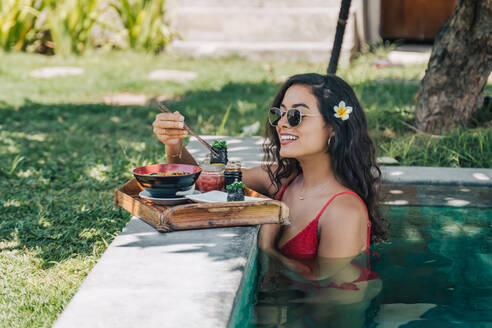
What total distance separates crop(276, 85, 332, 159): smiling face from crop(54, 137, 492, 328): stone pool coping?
44 cm

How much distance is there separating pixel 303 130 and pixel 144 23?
8.12 m

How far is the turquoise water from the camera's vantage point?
288cm

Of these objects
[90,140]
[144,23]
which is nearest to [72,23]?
[144,23]

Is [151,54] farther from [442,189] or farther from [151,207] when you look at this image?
[151,207]

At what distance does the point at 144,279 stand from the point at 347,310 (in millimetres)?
1051

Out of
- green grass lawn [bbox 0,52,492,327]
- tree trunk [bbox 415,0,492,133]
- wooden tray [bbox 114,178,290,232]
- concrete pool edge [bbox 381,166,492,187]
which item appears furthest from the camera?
tree trunk [bbox 415,0,492,133]

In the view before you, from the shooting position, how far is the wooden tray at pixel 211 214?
2.73 m

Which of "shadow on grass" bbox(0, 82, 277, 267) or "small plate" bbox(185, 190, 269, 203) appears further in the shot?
"shadow on grass" bbox(0, 82, 277, 267)

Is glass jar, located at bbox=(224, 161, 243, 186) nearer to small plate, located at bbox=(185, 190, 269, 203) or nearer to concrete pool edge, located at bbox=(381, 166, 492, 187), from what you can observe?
small plate, located at bbox=(185, 190, 269, 203)

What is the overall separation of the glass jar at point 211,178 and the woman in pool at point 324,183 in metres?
0.22

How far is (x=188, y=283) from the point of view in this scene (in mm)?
2287

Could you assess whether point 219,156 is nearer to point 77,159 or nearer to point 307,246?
point 307,246

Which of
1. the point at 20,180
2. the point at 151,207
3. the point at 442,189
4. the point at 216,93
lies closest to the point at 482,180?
the point at 442,189

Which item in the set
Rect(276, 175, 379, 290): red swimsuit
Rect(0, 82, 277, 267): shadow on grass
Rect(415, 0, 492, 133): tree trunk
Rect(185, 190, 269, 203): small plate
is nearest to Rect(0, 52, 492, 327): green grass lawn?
Rect(0, 82, 277, 267): shadow on grass
